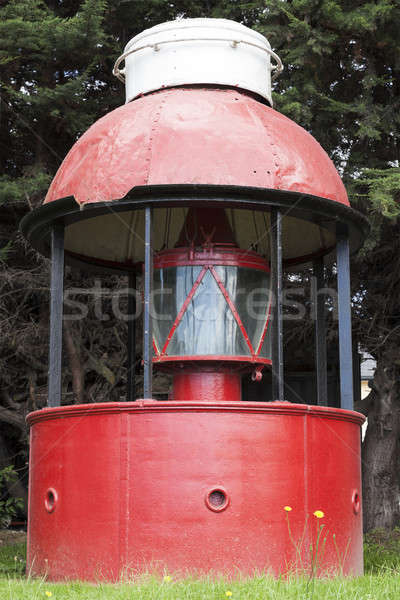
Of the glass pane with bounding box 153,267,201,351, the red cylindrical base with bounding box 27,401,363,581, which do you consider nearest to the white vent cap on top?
the glass pane with bounding box 153,267,201,351

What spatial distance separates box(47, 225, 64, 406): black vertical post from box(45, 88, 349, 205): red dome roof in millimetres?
391

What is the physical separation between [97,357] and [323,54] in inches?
228

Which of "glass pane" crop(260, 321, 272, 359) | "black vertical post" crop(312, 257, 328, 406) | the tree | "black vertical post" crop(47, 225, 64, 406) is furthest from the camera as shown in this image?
the tree

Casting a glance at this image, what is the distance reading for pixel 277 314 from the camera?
717 centimetres

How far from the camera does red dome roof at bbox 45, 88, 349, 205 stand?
23.6 feet

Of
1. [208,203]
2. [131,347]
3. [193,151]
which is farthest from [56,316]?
[193,151]

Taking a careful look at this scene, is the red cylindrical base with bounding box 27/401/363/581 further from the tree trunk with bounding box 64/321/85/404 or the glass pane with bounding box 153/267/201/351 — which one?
the tree trunk with bounding box 64/321/85/404

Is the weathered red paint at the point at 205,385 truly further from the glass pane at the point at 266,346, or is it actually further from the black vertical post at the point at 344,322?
the black vertical post at the point at 344,322

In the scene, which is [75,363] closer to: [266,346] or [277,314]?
[266,346]

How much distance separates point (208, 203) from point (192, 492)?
241cm

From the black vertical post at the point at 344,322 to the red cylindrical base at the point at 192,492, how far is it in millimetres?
745

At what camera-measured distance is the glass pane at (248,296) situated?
798cm

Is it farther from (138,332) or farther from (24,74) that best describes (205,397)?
(24,74)

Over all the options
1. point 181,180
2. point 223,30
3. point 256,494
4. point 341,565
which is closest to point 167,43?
point 223,30
